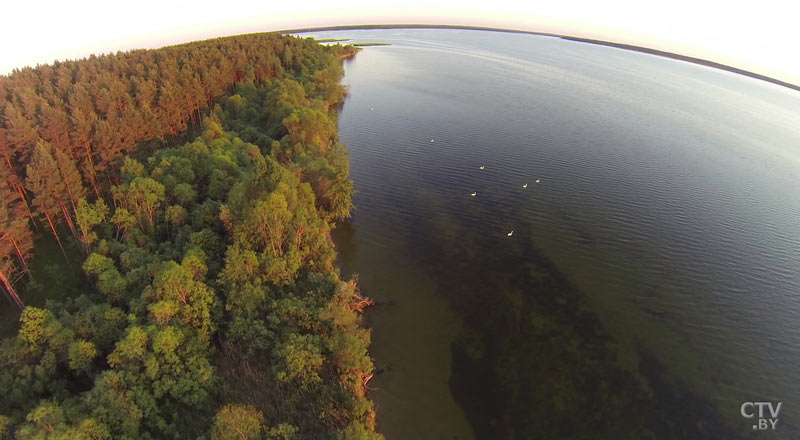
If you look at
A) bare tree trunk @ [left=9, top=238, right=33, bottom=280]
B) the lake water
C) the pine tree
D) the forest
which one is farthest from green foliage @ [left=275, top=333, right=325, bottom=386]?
the pine tree

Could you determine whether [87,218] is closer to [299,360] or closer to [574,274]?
[299,360]

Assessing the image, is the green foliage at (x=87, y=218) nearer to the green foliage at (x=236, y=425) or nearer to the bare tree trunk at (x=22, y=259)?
the bare tree trunk at (x=22, y=259)

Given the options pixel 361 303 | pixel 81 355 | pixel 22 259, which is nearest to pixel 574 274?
pixel 361 303

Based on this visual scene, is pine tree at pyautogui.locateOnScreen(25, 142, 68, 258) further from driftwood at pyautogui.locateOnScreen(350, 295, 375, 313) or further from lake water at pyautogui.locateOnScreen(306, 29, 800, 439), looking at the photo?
driftwood at pyautogui.locateOnScreen(350, 295, 375, 313)

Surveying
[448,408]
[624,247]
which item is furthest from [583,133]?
[448,408]

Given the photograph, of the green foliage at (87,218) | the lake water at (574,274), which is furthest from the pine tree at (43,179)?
the lake water at (574,274)
